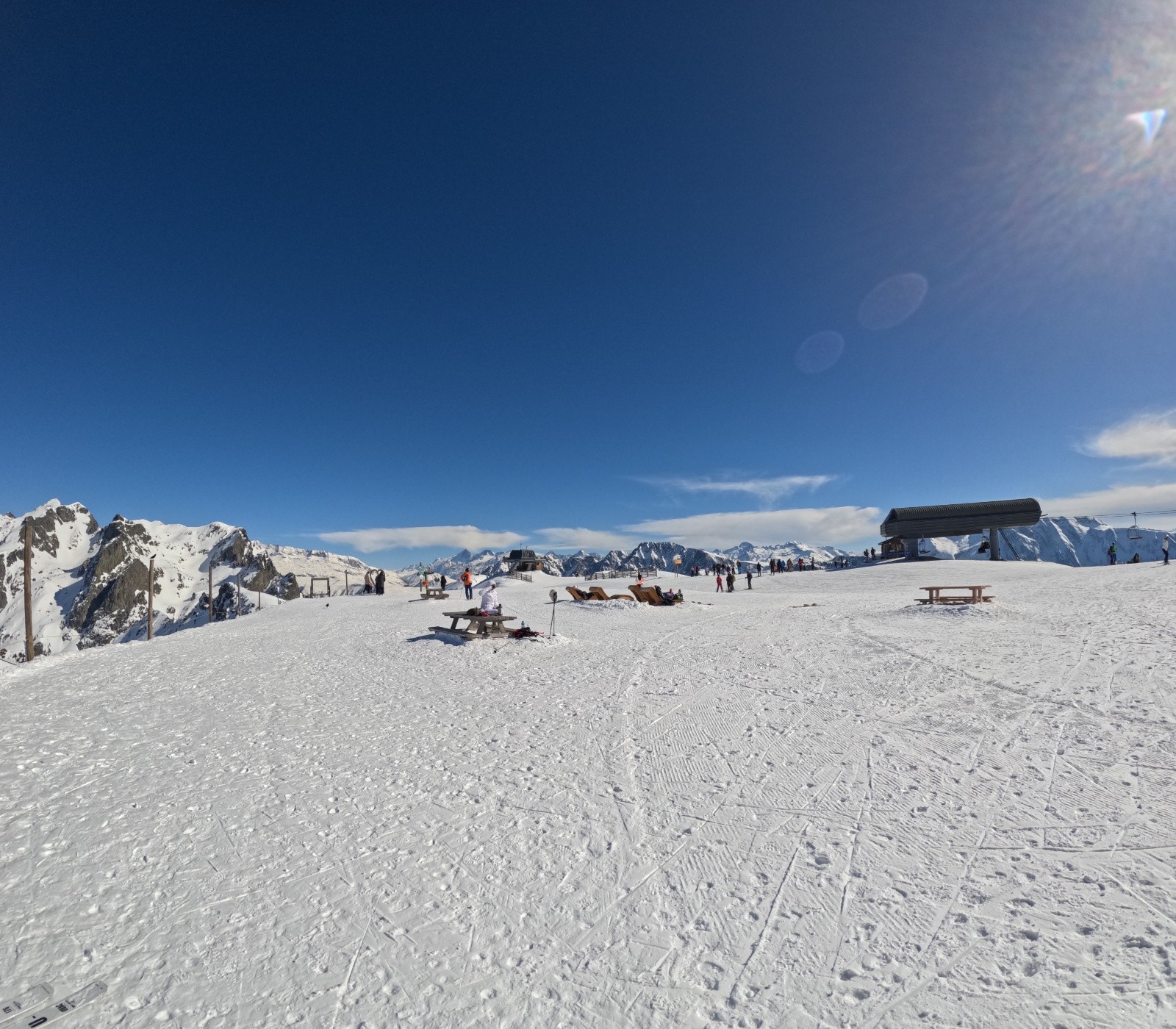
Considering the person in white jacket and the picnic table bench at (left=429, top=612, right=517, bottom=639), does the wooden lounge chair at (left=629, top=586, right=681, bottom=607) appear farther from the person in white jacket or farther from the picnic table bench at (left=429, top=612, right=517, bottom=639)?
the person in white jacket

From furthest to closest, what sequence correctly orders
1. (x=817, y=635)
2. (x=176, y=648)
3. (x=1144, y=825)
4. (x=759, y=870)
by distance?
1. (x=176, y=648)
2. (x=817, y=635)
3. (x=1144, y=825)
4. (x=759, y=870)

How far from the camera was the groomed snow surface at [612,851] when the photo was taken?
3324mm

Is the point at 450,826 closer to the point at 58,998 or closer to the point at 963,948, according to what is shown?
the point at 58,998

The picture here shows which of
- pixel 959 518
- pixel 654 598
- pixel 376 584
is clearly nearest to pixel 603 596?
pixel 654 598

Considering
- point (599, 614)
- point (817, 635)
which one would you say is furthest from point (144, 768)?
point (599, 614)

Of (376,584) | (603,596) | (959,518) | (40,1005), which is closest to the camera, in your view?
(40,1005)

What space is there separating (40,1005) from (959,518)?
220 feet

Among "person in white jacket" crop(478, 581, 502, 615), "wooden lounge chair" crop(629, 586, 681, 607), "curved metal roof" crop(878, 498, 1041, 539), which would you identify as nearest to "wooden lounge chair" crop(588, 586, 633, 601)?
"wooden lounge chair" crop(629, 586, 681, 607)

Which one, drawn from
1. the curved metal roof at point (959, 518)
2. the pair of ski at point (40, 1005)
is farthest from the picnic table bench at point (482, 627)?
the curved metal roof at point (959, 518)

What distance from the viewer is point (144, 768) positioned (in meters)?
7.05

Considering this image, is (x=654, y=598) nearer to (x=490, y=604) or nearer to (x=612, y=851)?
(x=490, y=604)

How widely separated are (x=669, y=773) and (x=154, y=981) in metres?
4.87

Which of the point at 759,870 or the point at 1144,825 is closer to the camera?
the point at 759,870

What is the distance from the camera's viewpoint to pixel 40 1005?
3.32m
